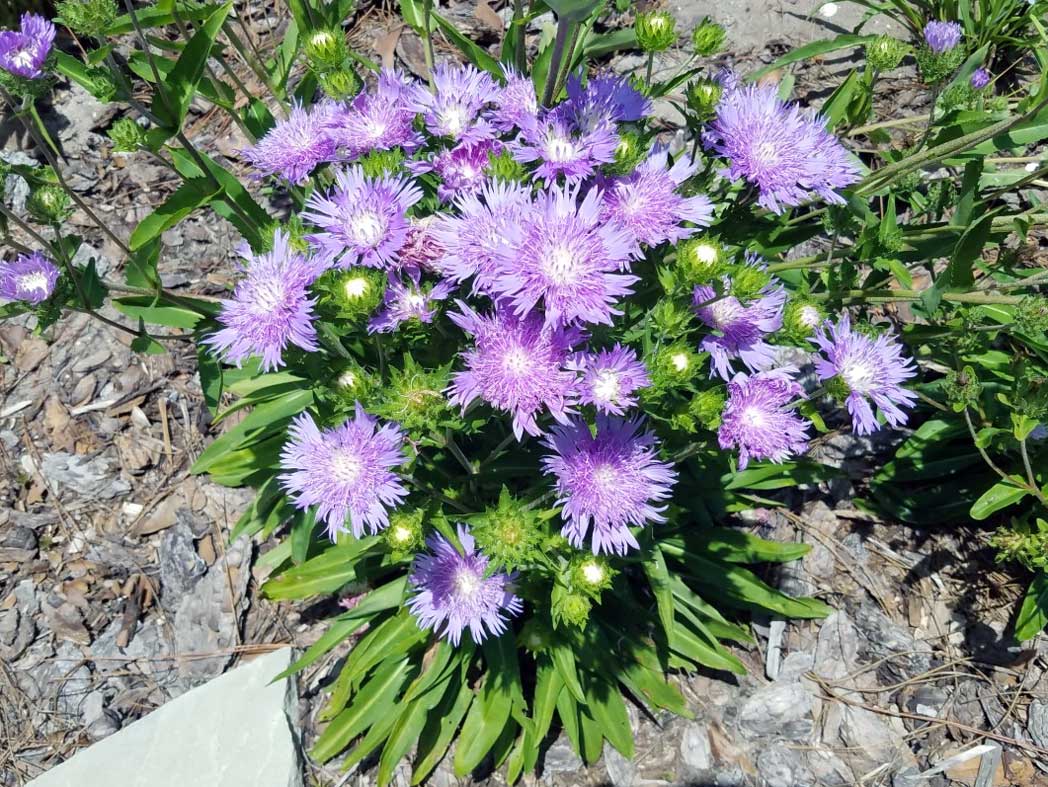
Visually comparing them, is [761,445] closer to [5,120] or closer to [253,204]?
[253,204]

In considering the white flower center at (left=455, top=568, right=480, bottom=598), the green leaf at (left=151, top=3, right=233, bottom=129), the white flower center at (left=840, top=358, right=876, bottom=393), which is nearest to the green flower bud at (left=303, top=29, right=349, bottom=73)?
the green leaf at (left=151, top=3, right=233, bottom=129)

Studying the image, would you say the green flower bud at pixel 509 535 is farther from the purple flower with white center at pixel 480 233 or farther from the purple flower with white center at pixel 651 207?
the purple flower with white center at pixel 651 207

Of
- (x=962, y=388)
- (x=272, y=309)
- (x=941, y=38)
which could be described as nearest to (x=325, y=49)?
(x=272, y=309)

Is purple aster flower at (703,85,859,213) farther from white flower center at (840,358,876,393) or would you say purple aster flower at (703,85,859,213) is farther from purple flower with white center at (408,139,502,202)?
purple flower with white center at (408,139,502,202)

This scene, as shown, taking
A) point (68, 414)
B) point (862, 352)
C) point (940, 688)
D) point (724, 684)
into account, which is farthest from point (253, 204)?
point (940, 688)

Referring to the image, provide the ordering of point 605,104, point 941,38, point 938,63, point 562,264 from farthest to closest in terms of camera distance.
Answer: point 941,38 < point 938,63 < point 605,104 < point 562,264

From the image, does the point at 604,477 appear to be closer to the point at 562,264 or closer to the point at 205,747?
the point at 562,264

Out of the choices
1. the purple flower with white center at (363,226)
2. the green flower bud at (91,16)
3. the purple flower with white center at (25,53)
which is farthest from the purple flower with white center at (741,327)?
the purple flower with white center at (25,53)

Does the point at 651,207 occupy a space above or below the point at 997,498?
above
